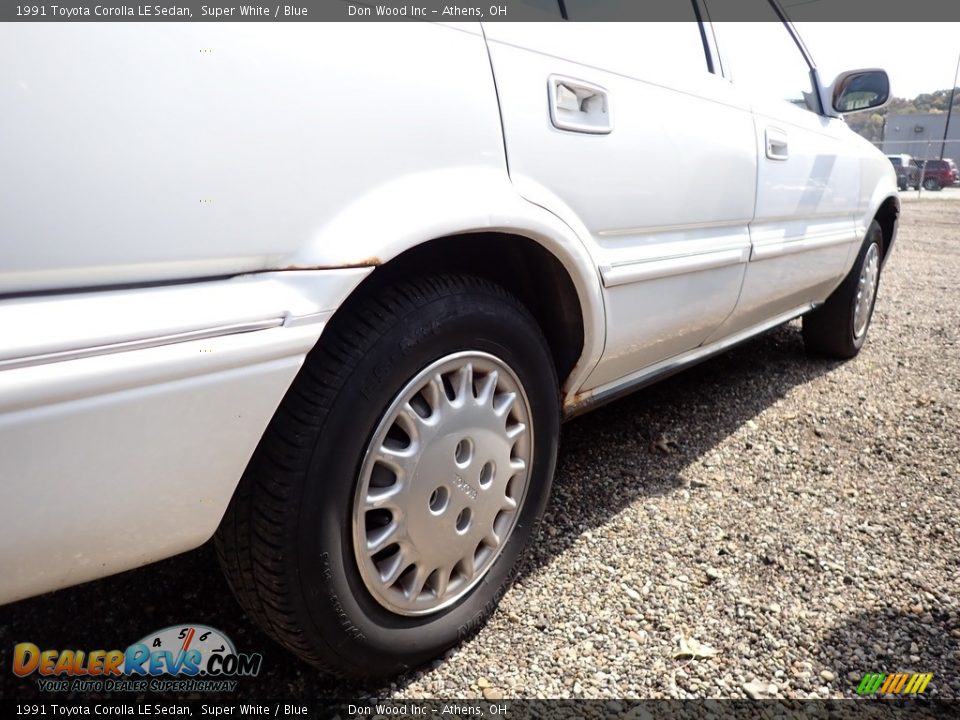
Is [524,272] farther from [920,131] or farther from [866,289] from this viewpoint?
[920,131]

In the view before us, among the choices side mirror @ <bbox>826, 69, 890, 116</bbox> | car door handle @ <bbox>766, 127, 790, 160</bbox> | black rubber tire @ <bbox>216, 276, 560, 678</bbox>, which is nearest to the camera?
black rubber tire @ <bbox>216, 276, 560, 678</bbox>

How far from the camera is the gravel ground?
1586 millimetres

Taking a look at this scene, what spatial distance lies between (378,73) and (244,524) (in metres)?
0.81

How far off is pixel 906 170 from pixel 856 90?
2474 cm

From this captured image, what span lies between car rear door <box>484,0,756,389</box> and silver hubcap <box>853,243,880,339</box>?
1.81 metres

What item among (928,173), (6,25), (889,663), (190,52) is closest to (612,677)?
(889,663)

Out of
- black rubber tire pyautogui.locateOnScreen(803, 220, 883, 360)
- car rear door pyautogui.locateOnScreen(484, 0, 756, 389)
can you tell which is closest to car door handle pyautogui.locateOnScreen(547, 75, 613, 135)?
car rear door pyautogui.locateOnScreen(484, 0, 756, 389)

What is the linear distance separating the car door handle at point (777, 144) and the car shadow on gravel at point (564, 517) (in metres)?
1.11

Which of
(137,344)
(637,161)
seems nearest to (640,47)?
Result: (637,161)

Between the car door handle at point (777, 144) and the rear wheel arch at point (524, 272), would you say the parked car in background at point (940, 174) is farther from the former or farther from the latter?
the rear wheel arch at point (524, 272)

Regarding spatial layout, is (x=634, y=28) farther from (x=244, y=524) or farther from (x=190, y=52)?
(x=244, y=524)

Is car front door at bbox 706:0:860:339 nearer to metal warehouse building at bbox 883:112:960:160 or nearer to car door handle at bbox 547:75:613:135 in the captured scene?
car door handle at bbox 547:75:613:135

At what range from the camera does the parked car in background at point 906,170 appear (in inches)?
924

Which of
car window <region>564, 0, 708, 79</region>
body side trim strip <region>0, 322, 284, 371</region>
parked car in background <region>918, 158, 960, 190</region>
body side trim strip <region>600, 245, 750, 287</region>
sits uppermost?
car window <region>564, 0, 708, 79</region>
